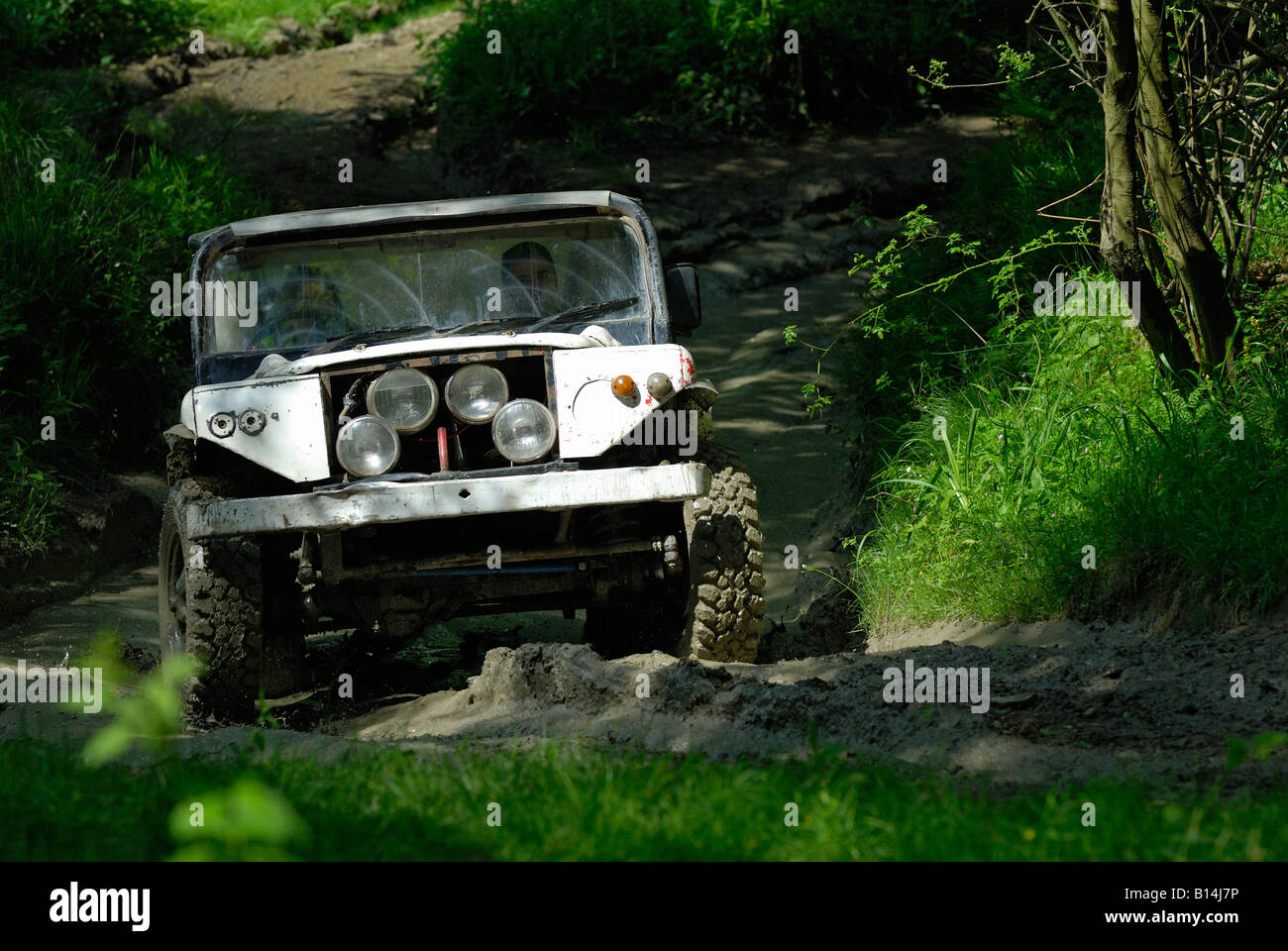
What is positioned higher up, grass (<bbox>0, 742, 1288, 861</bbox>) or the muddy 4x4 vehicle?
the muddy 4x4 vehicle

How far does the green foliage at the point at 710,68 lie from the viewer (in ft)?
44.1

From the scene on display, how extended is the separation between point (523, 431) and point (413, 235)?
1.36 m

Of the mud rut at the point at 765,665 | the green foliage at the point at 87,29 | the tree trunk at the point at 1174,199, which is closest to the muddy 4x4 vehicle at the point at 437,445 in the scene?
the mud rut at the point at 765,665

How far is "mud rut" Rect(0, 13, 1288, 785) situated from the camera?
154 inches

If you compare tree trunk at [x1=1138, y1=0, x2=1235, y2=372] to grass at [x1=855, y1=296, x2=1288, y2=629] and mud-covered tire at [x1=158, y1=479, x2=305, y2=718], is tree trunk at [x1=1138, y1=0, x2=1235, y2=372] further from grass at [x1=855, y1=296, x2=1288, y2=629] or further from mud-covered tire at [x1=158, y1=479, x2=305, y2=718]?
mud-covered tire at [x1=158, y1=479, x2=305, y2=718]

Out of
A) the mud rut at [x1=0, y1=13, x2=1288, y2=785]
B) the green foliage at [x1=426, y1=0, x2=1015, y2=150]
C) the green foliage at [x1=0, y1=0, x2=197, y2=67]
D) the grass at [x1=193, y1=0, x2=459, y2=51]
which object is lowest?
the mud rut at [x1=0, y1=13, x2=1288, y2=785]

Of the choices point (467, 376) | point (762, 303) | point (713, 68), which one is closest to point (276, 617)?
point (467, 376)

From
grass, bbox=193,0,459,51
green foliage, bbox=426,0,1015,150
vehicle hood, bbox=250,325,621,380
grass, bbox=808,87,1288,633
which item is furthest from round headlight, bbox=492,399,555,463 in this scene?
grass, bbox=193,0,459,51

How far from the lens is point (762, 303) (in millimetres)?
11609

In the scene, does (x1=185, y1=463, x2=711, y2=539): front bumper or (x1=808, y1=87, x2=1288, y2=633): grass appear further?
(x1=808, y1=87, x2=1288, y2=633): grass

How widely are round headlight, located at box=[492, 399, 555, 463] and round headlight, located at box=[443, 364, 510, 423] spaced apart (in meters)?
0.06

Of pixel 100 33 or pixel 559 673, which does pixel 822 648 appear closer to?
pixel 559 673

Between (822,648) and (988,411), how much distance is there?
1339mm

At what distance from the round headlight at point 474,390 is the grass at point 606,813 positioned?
64.0 inches
